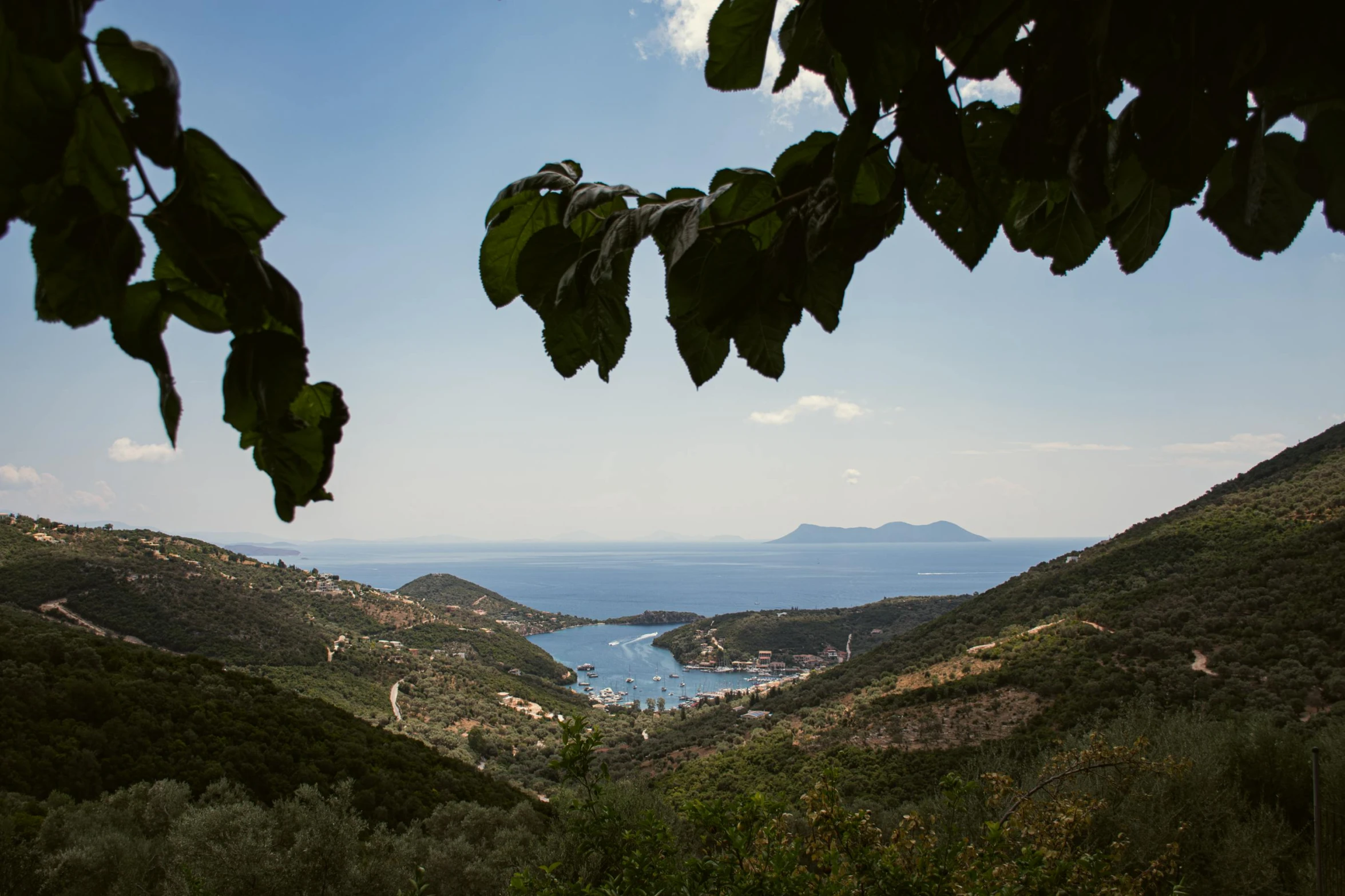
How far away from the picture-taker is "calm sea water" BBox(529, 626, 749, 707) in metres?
55.7

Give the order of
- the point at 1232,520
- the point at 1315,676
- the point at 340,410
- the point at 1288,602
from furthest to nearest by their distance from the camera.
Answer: the point at 1232,520
the point at 1288,602
the point at 1315,676
the point at 340,410

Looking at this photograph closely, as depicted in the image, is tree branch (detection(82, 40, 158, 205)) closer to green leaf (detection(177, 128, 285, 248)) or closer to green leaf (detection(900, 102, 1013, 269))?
green leaf (detection(177, 128, 285, 248))

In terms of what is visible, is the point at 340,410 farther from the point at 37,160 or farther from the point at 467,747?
the point at 467,747

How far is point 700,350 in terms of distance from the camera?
63 cm

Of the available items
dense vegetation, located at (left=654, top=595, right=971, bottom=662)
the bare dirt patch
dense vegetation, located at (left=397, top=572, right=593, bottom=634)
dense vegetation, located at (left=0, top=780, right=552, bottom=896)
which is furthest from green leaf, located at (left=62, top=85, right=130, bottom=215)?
dense vegetation, located at (left=397, top=572, right=593, bottom=634)

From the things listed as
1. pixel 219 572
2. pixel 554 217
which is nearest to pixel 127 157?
pixel 554 217

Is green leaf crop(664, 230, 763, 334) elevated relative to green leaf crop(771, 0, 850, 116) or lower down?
lower down

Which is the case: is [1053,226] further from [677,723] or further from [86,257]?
[677,723]

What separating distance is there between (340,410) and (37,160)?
215mm

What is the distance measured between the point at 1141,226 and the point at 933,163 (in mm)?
318

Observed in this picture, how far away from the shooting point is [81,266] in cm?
41

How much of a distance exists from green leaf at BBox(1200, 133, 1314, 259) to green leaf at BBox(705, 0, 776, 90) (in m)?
0.45

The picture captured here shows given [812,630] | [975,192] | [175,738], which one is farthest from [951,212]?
[812,630]

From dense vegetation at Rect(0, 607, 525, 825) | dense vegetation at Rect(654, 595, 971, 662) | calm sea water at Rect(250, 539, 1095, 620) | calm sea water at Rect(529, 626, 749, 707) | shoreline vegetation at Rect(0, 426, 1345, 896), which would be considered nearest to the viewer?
shoreline vegetation at Rect(0, 426, 1345, 896)
